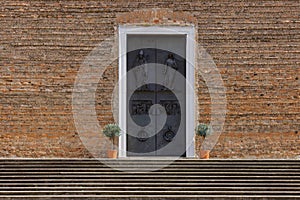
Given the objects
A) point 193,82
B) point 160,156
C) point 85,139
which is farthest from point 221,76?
point 85,139

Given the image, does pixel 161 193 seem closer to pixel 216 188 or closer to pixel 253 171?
pixel 216 188

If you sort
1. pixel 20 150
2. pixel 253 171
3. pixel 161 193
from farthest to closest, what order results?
pixel 20 150 → pixel 253 171 → pixel 161 193

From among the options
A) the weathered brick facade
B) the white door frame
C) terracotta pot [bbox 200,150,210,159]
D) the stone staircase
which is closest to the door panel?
the white door frame

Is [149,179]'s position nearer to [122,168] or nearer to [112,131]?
[122,168]

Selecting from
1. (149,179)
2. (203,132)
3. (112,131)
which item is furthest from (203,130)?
(149,179)

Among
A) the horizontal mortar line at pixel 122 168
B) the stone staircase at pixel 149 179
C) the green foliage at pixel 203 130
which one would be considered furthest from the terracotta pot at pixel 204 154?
the horizontal mortar line at pixel 122 168

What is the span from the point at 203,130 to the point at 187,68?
Result: 148 cm

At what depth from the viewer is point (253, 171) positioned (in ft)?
46.9

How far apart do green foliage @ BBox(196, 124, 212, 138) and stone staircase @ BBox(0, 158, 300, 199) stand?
1.52 metres

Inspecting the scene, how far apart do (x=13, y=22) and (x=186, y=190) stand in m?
5.65

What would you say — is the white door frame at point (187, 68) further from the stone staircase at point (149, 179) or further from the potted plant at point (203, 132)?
the stone staircase at point (149, 179)

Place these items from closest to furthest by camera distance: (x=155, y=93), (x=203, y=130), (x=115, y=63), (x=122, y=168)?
1. (x=122, y=168)
2. (x=203, y=130)
3. (x=115, y=63)
4. (x=155, y=93)

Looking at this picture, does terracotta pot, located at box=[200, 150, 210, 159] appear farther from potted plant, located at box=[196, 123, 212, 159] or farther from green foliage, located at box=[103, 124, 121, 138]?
green foliage, located at box=[103, 124, 121, 138]

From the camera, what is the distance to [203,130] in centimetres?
A: 1623
